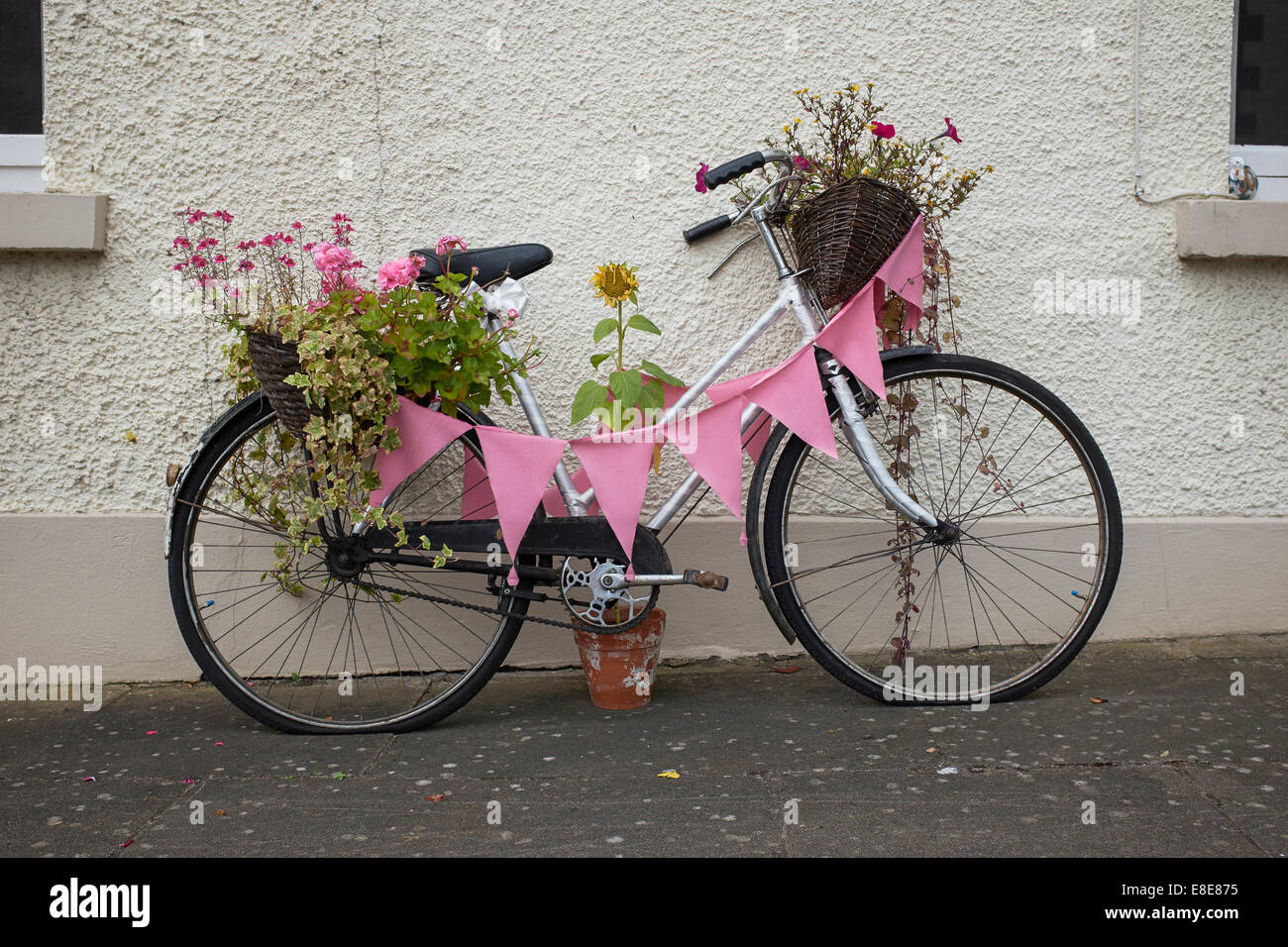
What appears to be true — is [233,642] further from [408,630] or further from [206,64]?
[206,64]

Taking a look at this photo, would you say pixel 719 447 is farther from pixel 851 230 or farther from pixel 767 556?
pixel 851 230

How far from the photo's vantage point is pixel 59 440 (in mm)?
3586

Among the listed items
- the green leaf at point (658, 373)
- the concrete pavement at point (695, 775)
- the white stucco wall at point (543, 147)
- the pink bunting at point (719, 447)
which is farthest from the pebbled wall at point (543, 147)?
the concrete pavement at point (695, 775)

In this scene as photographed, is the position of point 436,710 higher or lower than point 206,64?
lower

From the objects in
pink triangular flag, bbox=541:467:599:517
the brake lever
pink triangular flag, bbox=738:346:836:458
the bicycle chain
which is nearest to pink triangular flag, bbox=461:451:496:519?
pink triangular flag, bbox=541:467:599:517

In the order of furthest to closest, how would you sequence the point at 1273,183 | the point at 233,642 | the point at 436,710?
the point at 1273,183, the point at 233,642, the point at 436,710

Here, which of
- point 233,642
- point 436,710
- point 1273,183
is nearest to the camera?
point 436,710

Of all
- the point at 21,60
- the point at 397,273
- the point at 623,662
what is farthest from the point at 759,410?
the point at 21,60

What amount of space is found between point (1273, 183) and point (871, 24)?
1.60 m

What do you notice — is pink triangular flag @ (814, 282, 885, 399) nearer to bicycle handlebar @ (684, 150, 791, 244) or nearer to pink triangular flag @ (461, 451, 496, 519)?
bicycle handlebar @ (684, 150, 791, 244)

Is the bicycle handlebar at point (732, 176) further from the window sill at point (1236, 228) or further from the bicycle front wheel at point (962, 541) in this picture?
the window sill at point (1236, 228)

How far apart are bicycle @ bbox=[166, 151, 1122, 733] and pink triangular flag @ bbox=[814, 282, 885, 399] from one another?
0.08 metres

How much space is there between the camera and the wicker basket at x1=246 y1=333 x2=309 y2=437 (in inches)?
111

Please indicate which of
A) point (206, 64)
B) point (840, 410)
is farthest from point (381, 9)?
point (840, 410)
